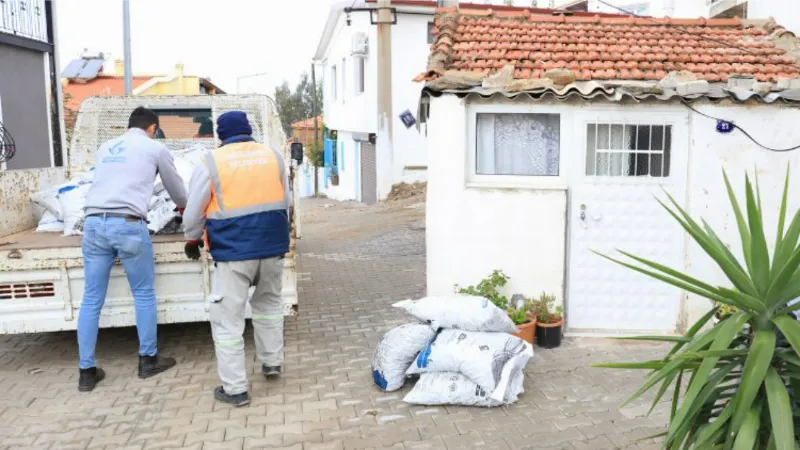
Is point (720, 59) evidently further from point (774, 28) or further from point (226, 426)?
point (226, 426)

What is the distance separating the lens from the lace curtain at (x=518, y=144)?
648 cm

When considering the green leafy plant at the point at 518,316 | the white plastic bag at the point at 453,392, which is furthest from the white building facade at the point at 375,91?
the white plastic bag at the point at 453,392

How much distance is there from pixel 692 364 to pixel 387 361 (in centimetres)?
254

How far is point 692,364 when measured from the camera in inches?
119

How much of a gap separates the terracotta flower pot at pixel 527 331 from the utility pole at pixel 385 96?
47.6 ft

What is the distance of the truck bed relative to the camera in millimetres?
5457

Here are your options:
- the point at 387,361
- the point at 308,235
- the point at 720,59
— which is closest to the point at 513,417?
the point at 387,361

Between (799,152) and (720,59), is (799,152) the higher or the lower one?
the lower one

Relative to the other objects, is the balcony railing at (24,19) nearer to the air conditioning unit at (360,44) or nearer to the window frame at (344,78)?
the air conditioning unit at (360,44)

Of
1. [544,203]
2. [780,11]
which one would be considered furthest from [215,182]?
[780,11]

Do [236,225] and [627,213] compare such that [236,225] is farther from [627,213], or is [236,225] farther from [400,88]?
[400,88]

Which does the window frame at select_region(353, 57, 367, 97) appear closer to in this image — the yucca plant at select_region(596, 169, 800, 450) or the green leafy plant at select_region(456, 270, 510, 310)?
the green leafy plant at select_region(456, 270, 510, 310)

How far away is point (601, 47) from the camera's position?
23.1 ft

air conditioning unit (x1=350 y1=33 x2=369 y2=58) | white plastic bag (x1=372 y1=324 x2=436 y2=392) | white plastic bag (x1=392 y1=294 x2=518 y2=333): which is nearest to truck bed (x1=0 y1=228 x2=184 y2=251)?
white plastic bag (x1=372 y1=324 x2=436 y2=392)
